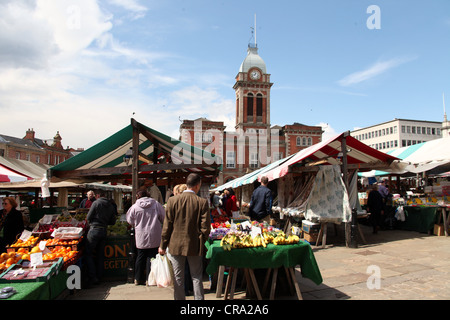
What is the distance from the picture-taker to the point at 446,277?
208 inches

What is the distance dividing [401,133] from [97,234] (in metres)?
68.3

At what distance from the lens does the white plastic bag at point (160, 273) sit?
196 inches

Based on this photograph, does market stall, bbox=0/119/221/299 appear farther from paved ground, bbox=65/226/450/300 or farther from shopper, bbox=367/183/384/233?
shopper, bbox=367/183/384/233

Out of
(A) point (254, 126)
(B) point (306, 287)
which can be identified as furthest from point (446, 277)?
(A) point (254, 126)

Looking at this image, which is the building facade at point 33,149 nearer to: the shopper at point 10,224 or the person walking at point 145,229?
the shopper at point 10,224

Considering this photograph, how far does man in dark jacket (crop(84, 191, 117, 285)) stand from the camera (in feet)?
18.5

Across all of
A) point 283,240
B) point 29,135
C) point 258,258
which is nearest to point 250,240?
point 258,258

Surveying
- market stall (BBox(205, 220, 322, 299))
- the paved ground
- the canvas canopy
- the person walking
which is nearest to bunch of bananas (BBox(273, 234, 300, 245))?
market stall (BBox(205, 220, 322, 299))

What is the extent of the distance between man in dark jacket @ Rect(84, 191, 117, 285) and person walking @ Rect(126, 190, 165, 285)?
77 cm

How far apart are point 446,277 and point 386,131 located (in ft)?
221

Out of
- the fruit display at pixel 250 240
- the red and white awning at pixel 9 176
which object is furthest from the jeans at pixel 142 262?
the red and white awning at pixel 9 176

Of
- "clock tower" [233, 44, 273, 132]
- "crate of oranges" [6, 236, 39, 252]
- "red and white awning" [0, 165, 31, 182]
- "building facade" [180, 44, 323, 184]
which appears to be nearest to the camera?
"crate of oranges" [6, 236, 39, 252]

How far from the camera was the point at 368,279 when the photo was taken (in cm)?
525
